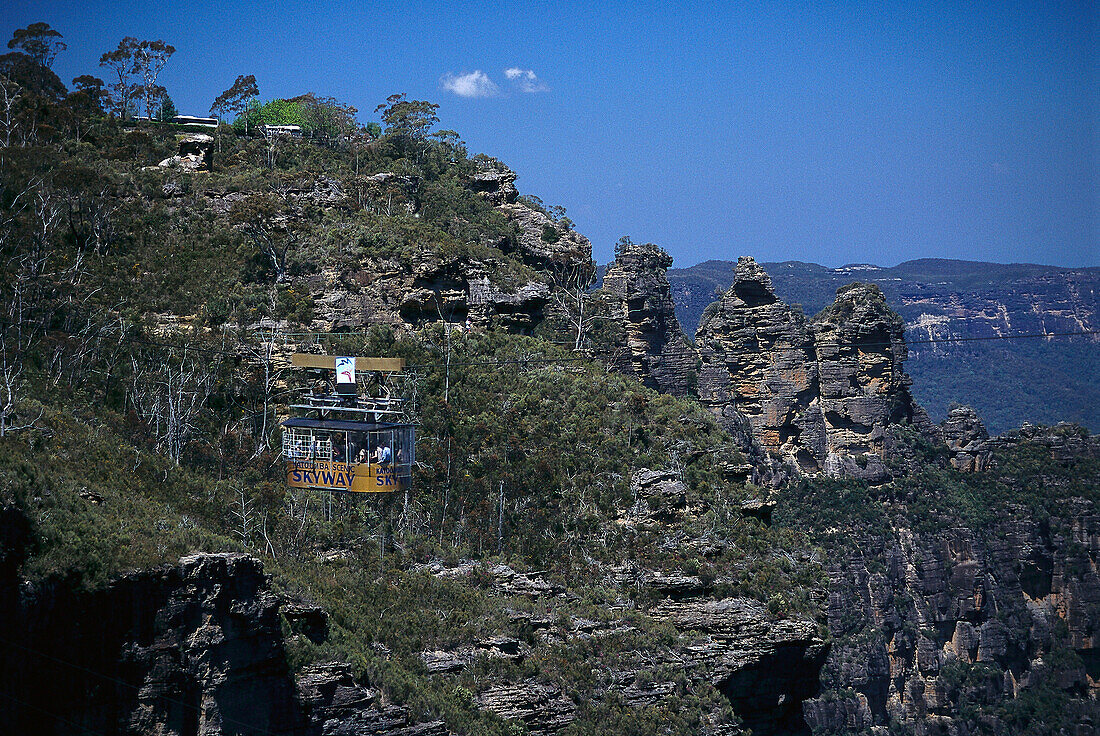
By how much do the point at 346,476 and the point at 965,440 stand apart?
94383mm

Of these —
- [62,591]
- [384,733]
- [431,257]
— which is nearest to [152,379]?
[431,257]

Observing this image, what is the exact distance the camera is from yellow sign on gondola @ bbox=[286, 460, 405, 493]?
47156 millimetres

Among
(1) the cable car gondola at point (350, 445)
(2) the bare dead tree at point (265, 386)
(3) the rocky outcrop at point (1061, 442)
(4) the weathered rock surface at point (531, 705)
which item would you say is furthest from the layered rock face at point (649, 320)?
(1) the cable car gondola at point (350, 445)

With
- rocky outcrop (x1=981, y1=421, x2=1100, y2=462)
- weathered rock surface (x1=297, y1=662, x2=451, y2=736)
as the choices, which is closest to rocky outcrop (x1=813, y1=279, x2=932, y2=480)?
rocky outcrop (x1=981, y1=421, x2=1100, y2=462)

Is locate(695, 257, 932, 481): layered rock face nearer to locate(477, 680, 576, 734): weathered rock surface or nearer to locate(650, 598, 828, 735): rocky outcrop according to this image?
locate(650, 598, 828, 735): rocky outcrop

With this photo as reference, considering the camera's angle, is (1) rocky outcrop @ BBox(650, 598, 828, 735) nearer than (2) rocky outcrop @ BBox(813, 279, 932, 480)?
Yes

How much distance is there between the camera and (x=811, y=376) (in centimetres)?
12119

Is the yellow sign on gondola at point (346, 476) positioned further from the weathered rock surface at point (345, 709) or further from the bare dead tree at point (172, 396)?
the bare dead tree at point (172, 396)

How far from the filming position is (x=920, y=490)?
116688mm

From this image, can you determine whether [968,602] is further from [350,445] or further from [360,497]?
[350,445]

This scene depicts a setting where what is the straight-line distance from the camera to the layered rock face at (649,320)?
115 metres

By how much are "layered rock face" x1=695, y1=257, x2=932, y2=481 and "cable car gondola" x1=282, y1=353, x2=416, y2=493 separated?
243 ft

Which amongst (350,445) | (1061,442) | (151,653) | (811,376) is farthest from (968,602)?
(151,653)

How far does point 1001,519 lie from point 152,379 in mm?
82941
